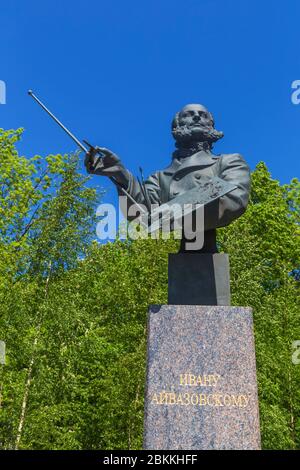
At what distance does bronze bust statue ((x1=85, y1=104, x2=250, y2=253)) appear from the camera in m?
6.75

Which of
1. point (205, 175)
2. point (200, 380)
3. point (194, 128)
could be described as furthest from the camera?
point (194, 128)

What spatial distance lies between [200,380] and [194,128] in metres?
3.15

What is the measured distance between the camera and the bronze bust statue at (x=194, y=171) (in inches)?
266

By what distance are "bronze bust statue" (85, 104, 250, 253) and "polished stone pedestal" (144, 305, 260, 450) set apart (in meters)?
0.96

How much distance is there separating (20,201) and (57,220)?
3.75 metres

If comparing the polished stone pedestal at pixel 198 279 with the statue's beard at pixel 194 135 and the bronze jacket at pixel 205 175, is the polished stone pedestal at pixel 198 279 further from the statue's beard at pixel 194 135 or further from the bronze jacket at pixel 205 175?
the statue's beard at pixel 194 135

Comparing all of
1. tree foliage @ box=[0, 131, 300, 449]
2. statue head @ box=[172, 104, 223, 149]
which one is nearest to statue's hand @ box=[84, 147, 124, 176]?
statue head @ box=[172, 104, 223, 149]

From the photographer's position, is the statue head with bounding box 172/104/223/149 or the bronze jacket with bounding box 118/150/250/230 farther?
the statue head with bounding box 172/104/223/149

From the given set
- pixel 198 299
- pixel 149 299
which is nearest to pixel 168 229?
pixel 198 299

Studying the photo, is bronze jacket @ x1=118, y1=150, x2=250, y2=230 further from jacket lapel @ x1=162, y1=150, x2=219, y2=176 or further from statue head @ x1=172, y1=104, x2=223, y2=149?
statue head @ x1=172, y1=104, x2=223, y2=149

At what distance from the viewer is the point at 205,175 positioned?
7418 mm

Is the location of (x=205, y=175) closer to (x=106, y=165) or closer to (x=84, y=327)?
(x=106, y=165)

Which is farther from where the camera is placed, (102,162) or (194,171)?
(194,171)

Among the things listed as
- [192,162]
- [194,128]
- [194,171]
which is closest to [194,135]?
[194,128]
